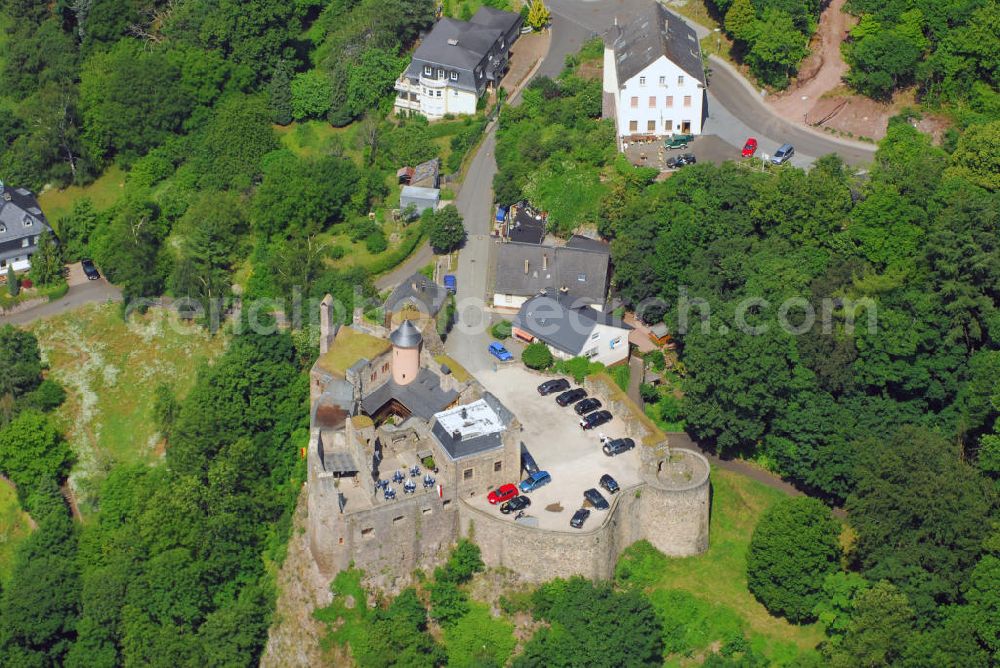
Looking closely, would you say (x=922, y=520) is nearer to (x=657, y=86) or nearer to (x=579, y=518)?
(x=579, y=518)

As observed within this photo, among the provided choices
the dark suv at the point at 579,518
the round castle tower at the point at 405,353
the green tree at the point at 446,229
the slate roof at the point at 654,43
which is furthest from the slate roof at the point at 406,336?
the slate roof at the point at 654,43

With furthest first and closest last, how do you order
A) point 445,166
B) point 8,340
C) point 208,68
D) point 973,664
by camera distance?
1. point 208,68
2. point 445,166
3. point 8,340
4. point 973,664

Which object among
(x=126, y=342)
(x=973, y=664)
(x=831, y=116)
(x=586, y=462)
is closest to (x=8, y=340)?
(x=126, y=342)

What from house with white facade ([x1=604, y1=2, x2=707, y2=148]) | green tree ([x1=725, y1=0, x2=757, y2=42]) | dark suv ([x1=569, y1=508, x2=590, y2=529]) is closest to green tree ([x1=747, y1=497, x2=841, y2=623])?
dark suv ([x1=569, y1=508, x2=590, y2=529])

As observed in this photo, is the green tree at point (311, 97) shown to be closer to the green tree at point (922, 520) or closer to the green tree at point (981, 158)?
the green tree at point (981, 158)

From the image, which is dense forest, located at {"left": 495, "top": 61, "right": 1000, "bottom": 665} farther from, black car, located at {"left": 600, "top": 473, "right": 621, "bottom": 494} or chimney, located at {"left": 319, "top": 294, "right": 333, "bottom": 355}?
chimney, located at {"left": 319, "top": 294, "right": 333, "bottom": 355}

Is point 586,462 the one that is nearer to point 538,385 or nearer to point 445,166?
point 538,385

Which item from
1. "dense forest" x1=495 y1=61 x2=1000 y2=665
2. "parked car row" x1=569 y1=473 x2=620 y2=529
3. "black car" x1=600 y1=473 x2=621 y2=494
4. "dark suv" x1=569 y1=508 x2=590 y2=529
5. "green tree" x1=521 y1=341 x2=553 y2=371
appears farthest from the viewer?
"green tree" x1=521 y1=341 x2=553 y2=371
